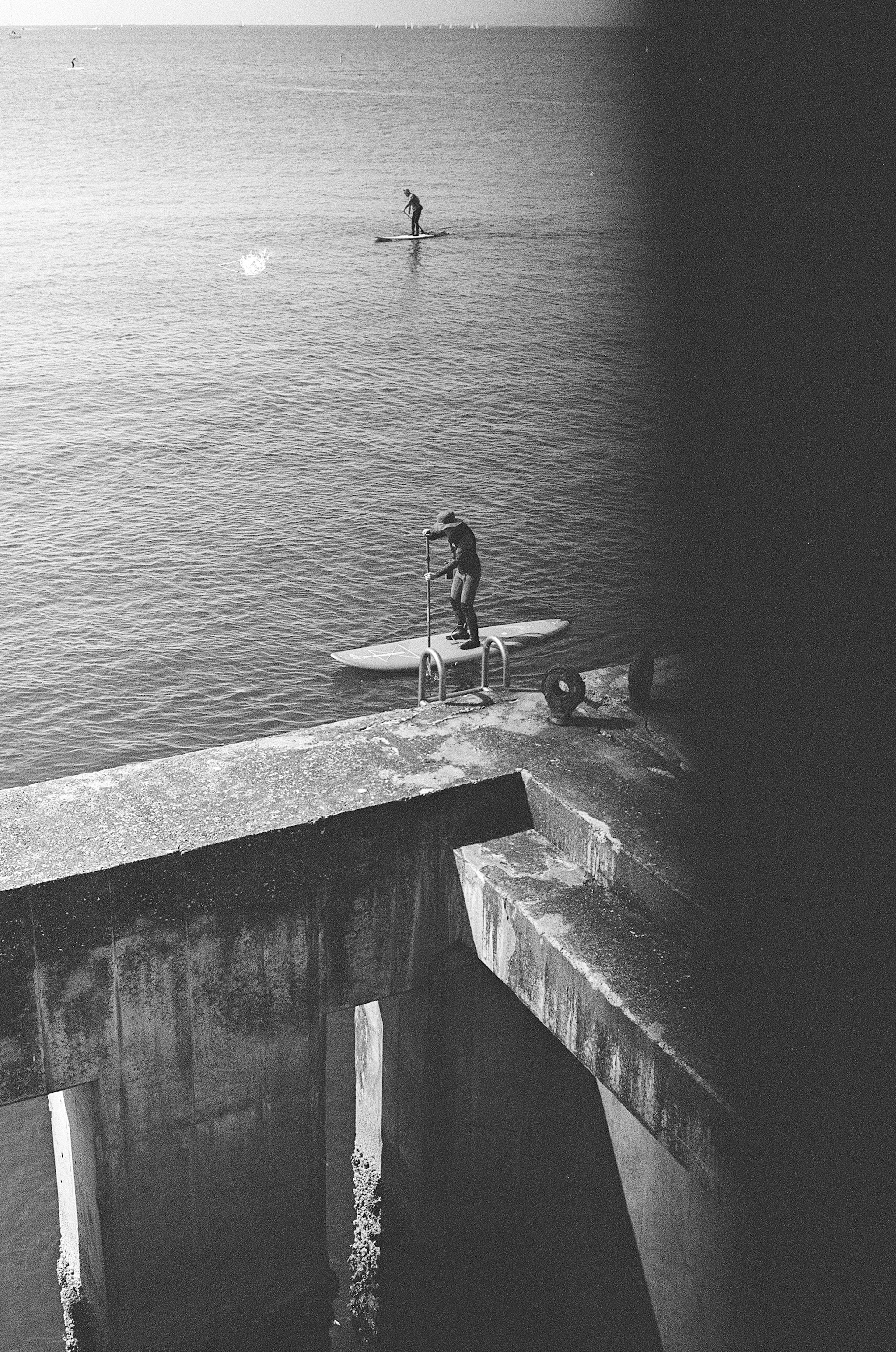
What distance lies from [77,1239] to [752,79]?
11.8 metres

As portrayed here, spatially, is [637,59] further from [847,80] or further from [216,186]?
[216,186]

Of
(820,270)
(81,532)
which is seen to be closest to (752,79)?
(820,270)

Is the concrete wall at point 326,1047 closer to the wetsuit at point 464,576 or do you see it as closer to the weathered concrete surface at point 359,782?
the weathered concrete surface at point 359,782

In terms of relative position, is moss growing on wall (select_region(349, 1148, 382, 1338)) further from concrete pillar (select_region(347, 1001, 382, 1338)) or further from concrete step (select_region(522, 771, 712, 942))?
concrete step (select_region(522, 771, 712, 942))

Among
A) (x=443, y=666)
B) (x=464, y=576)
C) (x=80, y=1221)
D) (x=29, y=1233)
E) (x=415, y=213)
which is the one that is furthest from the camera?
(x=415, y=213)

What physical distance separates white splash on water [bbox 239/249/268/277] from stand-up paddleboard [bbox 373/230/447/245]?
5643 mm

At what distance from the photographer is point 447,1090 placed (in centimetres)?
1210

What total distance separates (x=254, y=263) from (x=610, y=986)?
5447cm

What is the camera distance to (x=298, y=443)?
120 feet

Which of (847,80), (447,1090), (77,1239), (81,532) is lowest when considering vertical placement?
(77,1239)

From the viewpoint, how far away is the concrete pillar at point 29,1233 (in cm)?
1218

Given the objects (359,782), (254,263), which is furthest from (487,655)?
(254,263)

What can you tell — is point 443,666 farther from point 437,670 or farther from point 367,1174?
point 367,1174

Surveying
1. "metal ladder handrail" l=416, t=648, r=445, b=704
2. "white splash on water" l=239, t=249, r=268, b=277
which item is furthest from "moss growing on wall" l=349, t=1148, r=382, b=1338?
"white splash on water" l=239, t=249, r=268, b=277
